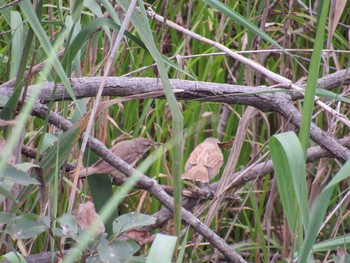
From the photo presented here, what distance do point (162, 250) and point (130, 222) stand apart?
0.13 meters

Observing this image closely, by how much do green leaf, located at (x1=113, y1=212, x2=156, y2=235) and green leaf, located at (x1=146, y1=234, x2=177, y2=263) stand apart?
9 cm

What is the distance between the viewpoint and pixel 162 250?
3.30 ft

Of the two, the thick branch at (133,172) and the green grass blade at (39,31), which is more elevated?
the green grass blade at (39,31)

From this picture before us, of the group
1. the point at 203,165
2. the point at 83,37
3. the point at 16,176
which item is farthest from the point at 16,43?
the point at 203,165

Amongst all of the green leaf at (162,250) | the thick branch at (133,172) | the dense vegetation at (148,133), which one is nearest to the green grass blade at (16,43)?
the dense vegetation at (148,133)

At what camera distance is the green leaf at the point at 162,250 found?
3.26 feet

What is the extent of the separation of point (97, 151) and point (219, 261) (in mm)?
886

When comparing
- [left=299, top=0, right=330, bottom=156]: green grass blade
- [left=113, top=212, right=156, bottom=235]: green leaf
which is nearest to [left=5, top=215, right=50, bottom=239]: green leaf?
[left=113, top=212, right=156, bottom=235]: green leaf

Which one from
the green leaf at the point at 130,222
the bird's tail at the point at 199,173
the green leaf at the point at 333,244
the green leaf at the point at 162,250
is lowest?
the bird's tail at the point at 199,173

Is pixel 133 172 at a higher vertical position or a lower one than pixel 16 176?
lower

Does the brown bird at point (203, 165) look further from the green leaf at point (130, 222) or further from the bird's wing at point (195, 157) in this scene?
the green leaf at point (130, 222)

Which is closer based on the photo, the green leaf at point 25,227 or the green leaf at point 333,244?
the green leaf at point 25,227

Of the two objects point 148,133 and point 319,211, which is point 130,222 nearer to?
point 319,211

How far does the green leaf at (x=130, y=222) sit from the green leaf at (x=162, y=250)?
0.09 m
